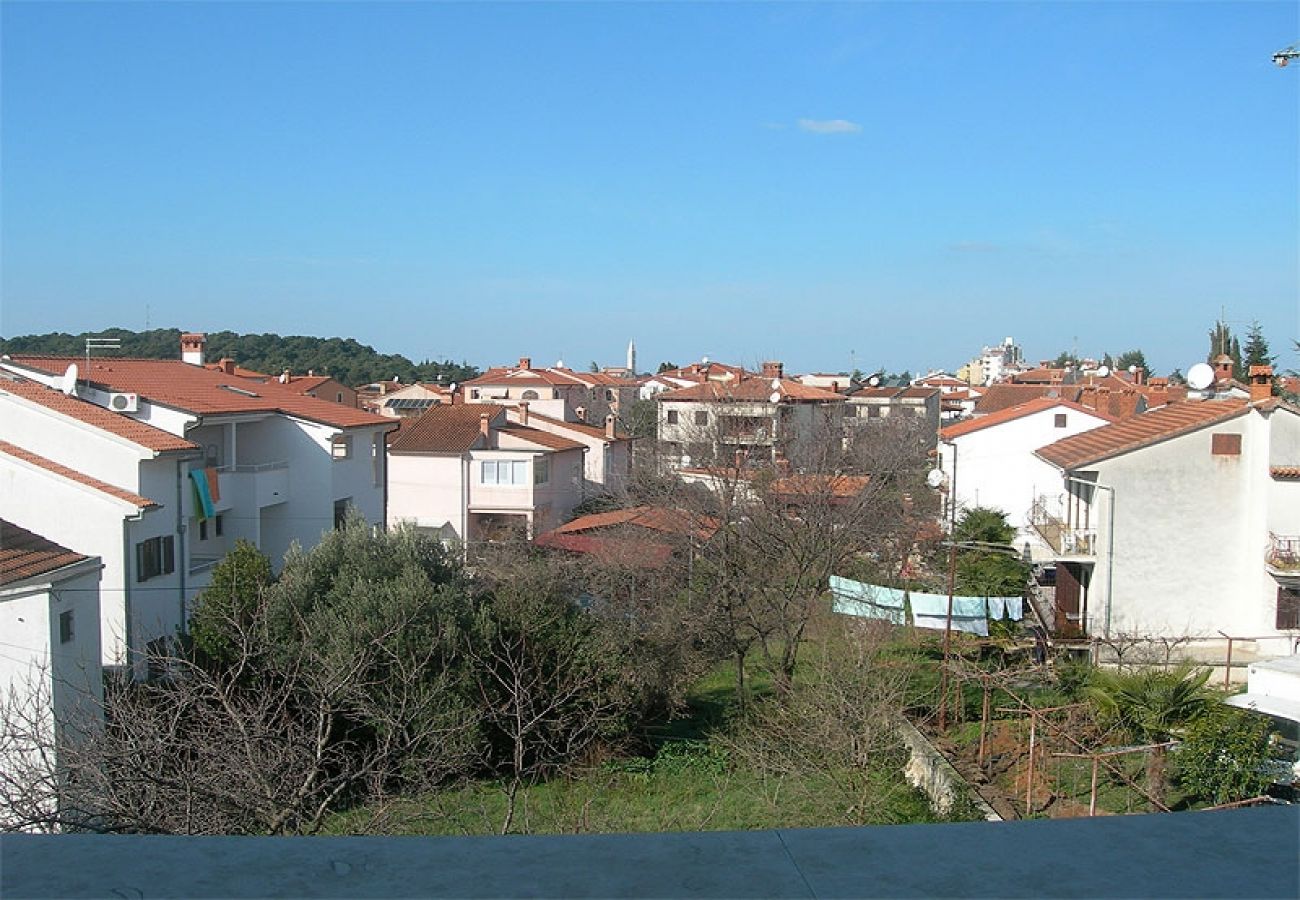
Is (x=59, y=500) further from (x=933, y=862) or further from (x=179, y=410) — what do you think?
(x=933, y=862)

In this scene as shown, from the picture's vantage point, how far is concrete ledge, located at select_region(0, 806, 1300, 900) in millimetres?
1699

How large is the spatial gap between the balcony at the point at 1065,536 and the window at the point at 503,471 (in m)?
15.8

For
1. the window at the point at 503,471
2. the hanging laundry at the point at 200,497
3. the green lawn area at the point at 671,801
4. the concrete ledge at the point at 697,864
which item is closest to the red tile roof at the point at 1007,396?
the window at the point at 503,471

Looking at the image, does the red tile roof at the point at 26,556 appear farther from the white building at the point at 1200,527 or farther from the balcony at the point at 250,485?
the white building at the point at 1200,527

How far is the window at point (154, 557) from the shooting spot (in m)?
17.4

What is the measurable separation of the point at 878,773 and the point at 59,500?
12.6m

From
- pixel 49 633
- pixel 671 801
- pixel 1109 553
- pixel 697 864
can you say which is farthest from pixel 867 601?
pixel 697 864

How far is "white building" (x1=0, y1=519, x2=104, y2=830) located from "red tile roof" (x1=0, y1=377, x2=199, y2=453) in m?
4.80

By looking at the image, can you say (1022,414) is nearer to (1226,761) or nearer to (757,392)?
(757,392)

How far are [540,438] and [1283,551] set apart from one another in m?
22.7

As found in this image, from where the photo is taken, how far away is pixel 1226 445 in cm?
2000

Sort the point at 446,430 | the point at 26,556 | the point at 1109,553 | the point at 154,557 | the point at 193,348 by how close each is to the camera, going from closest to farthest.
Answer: the point at 26,556 → the point at 154,557 → the point at 1109,553 → the point at 193,348 → the point at 446,430

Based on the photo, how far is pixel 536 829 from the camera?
38.7ft

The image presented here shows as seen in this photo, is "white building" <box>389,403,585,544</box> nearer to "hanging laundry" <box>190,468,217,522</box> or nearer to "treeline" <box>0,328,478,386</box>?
"hanging laundry" <box>190,468,217,522</box>
